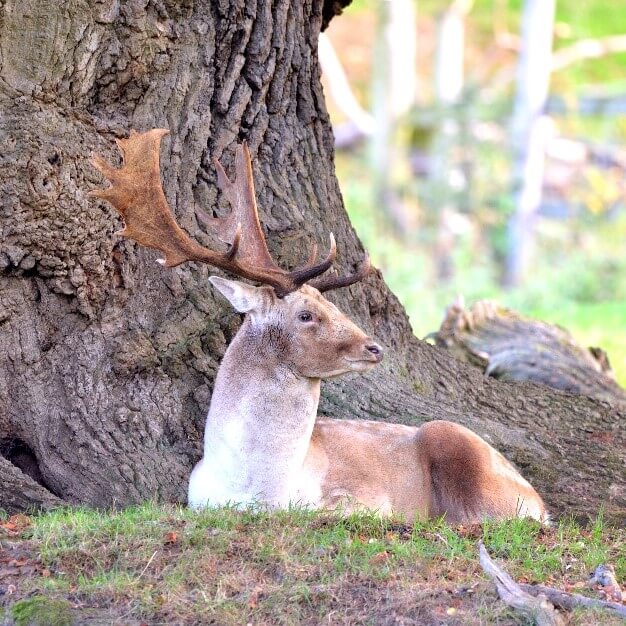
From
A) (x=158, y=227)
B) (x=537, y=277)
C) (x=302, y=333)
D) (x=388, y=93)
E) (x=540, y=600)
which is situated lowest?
(x=537, y=277)

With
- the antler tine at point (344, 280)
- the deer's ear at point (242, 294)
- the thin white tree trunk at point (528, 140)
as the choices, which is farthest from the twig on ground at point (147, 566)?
the thin white tree trunk at point (528, 140)

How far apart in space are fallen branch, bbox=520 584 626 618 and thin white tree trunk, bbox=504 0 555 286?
15313 mm

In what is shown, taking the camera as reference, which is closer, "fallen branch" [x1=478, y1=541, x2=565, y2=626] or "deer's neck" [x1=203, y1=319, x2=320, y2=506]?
"fallen branch" [x1=478, y1=541, x2=565, y2=626]

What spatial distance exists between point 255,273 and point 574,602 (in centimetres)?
232

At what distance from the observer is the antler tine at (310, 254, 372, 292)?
6.18 metres

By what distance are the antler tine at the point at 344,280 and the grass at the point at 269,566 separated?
48.4 inches

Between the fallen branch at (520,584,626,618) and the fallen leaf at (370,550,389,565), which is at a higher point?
the fallen branch at (520,584,626,618)

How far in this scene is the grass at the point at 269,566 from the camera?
4.66 m

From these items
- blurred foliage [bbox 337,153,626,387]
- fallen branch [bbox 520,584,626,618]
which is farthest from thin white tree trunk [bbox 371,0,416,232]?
fallen branch [bbox 520,584,626,618]

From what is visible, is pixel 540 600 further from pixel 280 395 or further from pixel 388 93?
pixel 388 93

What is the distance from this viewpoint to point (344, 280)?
6.21 meters

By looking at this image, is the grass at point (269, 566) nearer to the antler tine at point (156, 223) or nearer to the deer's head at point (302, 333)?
the deer's head at point (302, 333)

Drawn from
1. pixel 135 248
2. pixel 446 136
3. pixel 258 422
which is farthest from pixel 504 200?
pixel 258 422

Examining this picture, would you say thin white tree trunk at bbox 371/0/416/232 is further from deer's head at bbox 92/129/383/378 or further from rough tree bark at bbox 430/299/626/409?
deer's head at bbox 92/129/383/378
